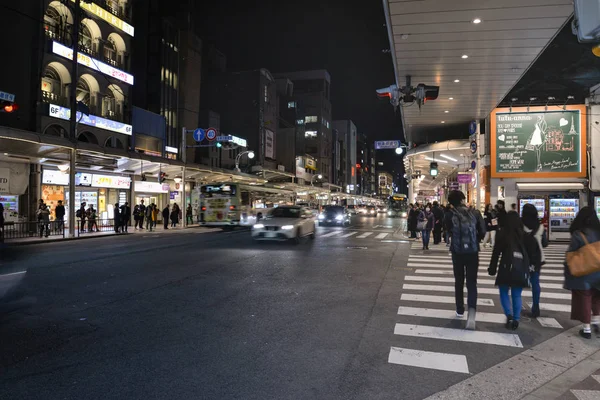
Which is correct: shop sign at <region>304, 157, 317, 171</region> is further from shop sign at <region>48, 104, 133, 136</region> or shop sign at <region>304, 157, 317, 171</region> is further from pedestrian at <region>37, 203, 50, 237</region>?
pedestrian at <region>37, 203, 50, 237</region>

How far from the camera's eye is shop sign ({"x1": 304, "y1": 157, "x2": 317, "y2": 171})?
315ft

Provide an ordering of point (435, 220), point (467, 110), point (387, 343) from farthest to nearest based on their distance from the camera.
A: point (467, 110), point (435, 220), point (387, 343)

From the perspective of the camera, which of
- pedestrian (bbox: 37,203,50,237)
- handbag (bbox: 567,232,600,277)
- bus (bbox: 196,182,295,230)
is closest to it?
handbag (bbox: 567,232,600,277)

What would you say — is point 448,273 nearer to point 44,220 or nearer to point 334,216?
point 44,220

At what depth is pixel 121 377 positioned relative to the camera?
4031 mm

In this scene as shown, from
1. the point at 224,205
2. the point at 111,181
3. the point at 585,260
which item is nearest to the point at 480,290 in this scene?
the point at 585,260

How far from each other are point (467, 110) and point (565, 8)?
37.5ft

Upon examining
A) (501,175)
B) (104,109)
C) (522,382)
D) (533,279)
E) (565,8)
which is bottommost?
(522,382)

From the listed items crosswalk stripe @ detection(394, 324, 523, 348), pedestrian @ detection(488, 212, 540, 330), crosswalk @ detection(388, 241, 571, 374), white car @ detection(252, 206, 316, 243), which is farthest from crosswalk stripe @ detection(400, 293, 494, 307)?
white car @ detection(252, 206, 316, 243)

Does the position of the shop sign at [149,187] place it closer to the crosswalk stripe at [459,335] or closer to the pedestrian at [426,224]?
Result: the pedestrian at [426,224]

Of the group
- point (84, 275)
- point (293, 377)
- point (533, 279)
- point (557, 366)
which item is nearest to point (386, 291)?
point (533, 279)

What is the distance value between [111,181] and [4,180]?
24.9 feet

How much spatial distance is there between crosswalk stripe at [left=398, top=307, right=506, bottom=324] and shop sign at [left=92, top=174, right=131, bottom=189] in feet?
87.1

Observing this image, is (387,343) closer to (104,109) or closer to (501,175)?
(501,175)
